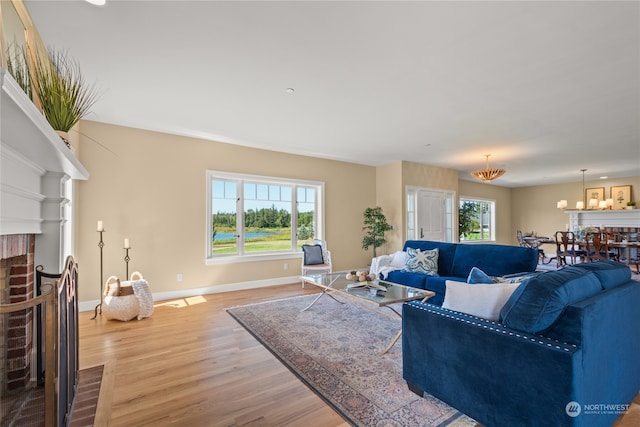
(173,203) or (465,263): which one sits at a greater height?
(173,203)

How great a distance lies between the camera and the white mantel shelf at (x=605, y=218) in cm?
833

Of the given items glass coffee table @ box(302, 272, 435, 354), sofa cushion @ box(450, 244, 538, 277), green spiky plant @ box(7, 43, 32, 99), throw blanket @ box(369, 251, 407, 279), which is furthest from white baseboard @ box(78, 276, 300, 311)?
green spiky plant @ box(7, 43, 32, 99)

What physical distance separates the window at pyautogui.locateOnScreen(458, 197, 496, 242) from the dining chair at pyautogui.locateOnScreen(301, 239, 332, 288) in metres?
5.68

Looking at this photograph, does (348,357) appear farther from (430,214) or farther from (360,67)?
(430,214)

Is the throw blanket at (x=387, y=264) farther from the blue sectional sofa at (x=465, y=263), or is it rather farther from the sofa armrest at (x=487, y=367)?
the sofa armrest at (x=487, y=367)

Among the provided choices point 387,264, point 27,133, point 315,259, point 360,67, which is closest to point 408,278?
point 387,264

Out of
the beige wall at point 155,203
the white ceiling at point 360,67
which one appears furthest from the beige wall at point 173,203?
the white ceiling at point 360,67

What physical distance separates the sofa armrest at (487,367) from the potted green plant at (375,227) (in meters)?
4.39

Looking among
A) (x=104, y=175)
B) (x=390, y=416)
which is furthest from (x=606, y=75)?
(x=104, y=175)

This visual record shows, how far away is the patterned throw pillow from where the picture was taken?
4.15m

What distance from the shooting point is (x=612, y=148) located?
5.52m

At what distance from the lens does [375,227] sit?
21.1 ft

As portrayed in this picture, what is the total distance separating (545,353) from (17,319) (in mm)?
3037

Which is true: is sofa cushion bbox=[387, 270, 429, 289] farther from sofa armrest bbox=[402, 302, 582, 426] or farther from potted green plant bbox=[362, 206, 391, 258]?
potted green plant bbox=[362, 206, 391, 258]
